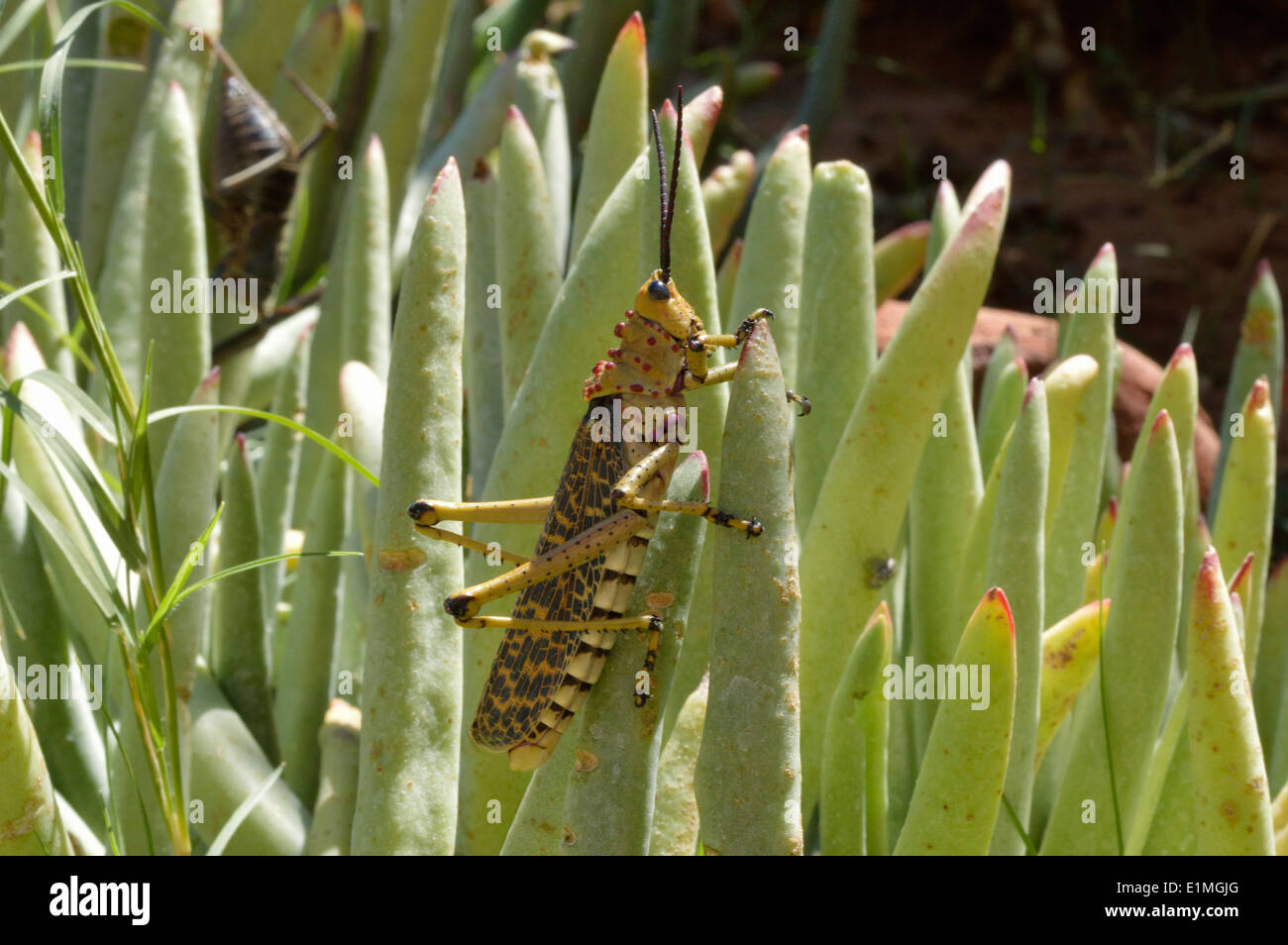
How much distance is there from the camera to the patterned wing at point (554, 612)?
28.7 inches

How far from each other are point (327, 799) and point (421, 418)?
1.36 ft

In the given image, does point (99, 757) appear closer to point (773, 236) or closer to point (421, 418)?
point (421, 418)

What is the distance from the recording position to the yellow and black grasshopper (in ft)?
5.84

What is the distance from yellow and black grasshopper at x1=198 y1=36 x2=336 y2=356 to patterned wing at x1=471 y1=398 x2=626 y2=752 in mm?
1144

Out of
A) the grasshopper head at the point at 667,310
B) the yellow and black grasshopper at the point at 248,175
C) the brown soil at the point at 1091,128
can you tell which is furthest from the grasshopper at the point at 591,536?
the brown soil at the point at 1091,128

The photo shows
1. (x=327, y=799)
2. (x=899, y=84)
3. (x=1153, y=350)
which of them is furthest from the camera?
(x=899, y=84)

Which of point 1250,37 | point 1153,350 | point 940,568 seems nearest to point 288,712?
point 940,568

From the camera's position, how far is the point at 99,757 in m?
1.11

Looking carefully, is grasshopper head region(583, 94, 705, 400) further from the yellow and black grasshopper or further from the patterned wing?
the yellow and black grasshopper

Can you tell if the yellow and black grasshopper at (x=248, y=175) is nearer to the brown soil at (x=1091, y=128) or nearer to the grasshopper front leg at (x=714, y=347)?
the grasshopper front leg at (x=714, y=347)

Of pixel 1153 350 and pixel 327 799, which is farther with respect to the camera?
pixel 1153 350

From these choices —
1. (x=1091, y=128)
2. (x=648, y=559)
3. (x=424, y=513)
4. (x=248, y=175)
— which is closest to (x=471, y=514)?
(x=424, y=513)

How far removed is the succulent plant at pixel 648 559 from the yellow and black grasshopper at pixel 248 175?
22 centimetres
